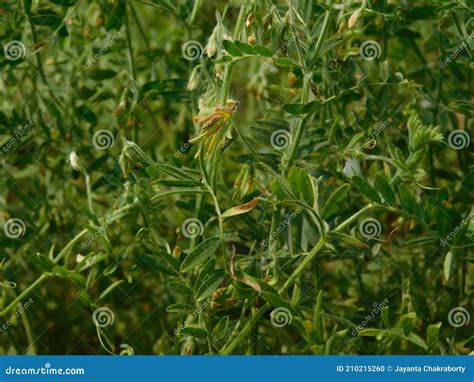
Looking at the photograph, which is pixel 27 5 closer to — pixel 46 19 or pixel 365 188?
pixel 46 19

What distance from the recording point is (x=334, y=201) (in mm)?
1684

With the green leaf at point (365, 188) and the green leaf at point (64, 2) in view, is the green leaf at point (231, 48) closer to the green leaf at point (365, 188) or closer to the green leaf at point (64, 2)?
the green leaf at point (365, 188)

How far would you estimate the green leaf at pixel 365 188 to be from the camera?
1.66 meters

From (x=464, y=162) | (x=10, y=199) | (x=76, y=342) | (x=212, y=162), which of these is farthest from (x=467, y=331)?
(x=10, y=199)

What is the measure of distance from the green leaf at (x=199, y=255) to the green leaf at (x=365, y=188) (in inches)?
11.1

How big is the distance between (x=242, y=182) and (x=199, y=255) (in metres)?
0.21

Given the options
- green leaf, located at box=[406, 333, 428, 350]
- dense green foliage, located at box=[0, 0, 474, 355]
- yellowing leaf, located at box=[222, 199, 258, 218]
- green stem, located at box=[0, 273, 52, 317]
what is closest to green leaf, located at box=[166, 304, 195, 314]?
dense green foliage, located at box=[0, 0, 474, 355]

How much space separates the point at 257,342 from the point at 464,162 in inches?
25.7

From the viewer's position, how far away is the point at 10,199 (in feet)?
8.61

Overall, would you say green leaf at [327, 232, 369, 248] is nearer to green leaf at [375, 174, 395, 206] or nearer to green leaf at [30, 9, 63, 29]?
green leaf at [375, 174, 395, 206]

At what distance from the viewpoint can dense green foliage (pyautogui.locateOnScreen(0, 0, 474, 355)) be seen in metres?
1.74

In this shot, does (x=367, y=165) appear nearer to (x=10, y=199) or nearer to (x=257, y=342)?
(x=257, y=342)

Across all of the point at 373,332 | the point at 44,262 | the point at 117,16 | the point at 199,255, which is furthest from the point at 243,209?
the point at 117,16

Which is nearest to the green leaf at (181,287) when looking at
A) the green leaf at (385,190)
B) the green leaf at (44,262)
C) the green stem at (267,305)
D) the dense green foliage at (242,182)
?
the dense green foliage at (242,182)
